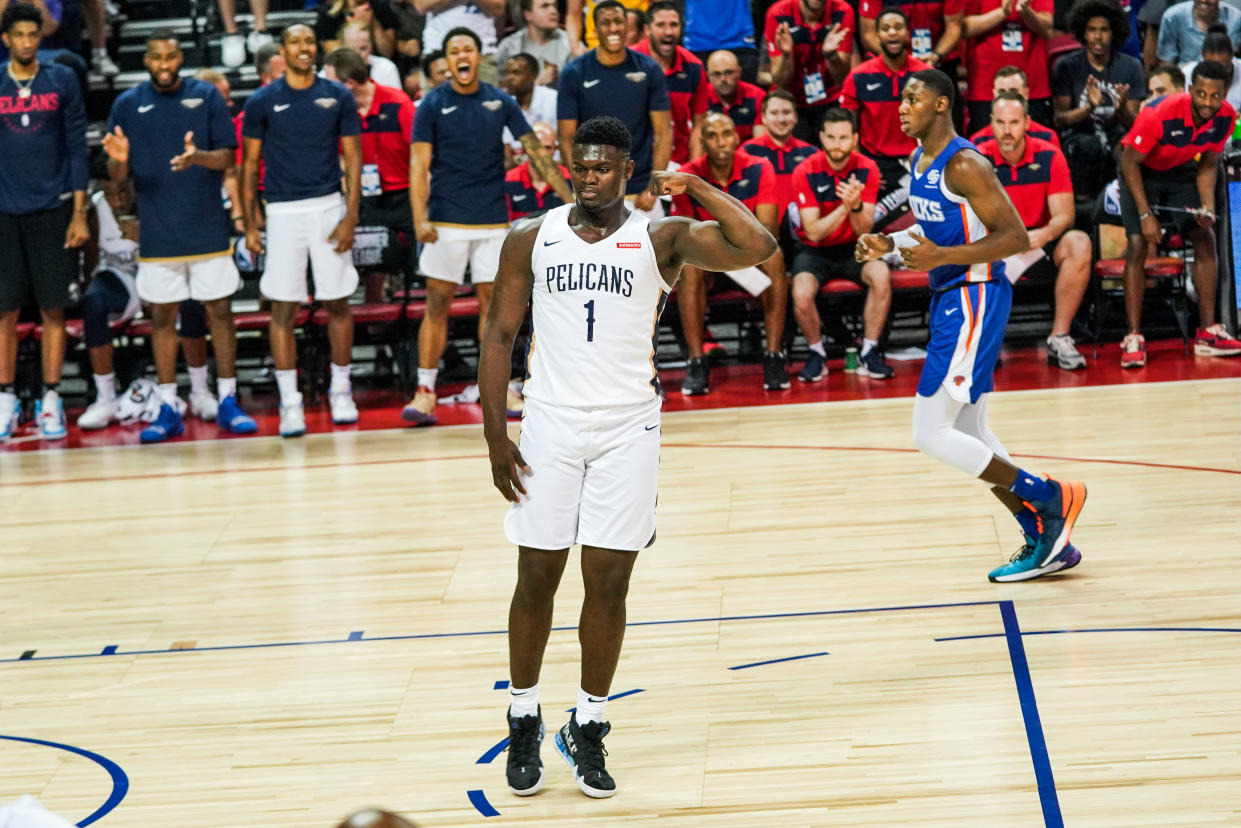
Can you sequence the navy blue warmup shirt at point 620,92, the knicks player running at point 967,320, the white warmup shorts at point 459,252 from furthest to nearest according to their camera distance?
the navy blue warmup shirt at point 620,92
the white warmup shorts at point 459,252
the knicks player running at point 967,320

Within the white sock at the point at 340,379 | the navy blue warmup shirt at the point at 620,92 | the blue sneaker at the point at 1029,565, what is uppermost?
the navy blue warmup shirt at the point at 620,92

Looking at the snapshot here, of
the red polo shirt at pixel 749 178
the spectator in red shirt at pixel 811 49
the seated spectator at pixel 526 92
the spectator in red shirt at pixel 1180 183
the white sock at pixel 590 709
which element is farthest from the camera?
the spectator in red shirt at pixel 811 49

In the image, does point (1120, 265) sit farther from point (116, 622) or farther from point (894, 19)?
point (116, 622)

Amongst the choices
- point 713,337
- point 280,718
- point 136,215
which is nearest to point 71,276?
point 136,215

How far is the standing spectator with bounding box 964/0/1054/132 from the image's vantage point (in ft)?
37.5

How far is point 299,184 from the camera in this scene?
9.67 m

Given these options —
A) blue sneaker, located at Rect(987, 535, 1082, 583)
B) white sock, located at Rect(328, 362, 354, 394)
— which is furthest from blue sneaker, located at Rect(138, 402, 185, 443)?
blue sneaker, located at Rect(987, 535, 1082, 583)

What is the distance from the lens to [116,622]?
6.39 meters

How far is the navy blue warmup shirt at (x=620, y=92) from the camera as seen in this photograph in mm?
9977

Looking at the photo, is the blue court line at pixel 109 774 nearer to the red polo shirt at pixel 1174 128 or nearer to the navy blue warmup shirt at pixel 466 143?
the navy blue warmup shirt at pixel 466 143

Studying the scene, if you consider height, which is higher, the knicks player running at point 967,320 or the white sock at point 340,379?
the knicks player running at point 967,320

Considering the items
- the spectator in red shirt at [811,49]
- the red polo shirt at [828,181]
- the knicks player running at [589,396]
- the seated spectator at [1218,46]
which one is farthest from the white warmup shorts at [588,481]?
the seated spectator at [1218,46]

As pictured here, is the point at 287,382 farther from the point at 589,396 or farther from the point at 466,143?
the point at 589,396

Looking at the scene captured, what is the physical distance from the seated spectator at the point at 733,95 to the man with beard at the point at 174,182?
3591mm
